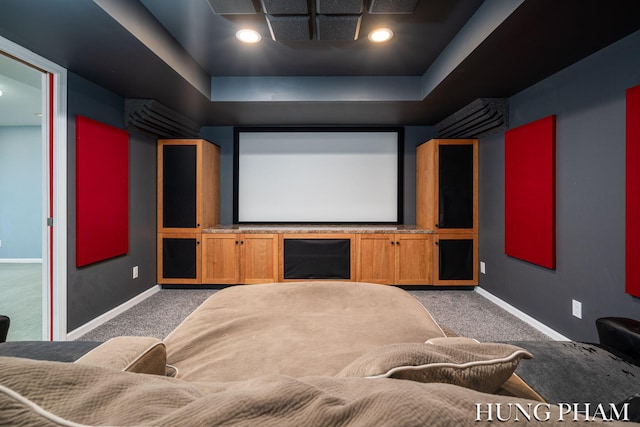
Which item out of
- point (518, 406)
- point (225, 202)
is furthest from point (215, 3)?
point (225, 202)

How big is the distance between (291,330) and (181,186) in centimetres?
304

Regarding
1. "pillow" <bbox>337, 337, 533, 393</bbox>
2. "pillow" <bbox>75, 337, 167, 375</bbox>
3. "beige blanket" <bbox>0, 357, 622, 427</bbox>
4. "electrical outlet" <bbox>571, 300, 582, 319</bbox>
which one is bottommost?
"electrical outlet" <bbox>571, 300, 582, 319</bbox>

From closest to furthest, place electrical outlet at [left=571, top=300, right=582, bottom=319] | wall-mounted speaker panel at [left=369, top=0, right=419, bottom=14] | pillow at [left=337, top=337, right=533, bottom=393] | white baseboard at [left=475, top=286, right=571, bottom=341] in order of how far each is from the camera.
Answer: pillow at [left=337, top=337, right=533, bottom=393] < wall-mounted speaker panel at [left=369, top=0, right=419, bottom=14] < electrical outlet at [left=571, top=300, right=582, bottom=319] < white baseboard at [left=475, top=286, right=571, bottom=341]

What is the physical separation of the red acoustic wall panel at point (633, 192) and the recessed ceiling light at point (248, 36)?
248 centimetres

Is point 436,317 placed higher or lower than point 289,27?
lower

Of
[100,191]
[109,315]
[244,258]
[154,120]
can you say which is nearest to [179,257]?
[244,258]

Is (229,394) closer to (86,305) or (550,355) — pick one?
(550,355)

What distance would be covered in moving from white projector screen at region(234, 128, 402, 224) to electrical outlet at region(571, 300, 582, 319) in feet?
7.05

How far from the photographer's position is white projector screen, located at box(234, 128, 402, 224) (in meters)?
4.06

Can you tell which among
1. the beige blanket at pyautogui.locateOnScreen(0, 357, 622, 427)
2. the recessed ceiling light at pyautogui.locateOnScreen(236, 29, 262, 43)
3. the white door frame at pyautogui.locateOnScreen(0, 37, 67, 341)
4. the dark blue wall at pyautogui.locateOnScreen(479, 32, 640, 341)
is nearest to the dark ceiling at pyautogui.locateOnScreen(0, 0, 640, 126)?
the recessed ceiling light at pyautogui.locateOnScreen(236, 29, 262, 43)

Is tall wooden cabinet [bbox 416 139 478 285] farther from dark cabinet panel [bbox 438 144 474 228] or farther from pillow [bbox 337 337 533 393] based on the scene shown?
pillow [bbox 337 337 533 393]

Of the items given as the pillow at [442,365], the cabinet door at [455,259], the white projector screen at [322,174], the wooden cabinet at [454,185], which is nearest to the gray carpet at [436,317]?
the cabinet door at [455,259]

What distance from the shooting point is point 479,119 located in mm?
3123

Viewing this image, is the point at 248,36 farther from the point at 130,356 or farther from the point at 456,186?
the point at 456,186
